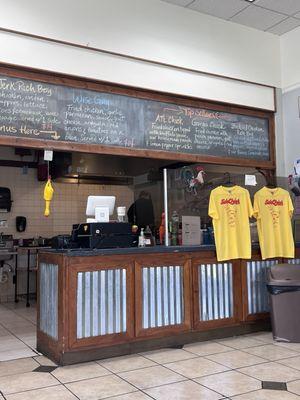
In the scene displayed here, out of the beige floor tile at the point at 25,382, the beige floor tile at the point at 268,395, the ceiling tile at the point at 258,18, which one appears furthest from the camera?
the ceiling tile at the point at 258,18

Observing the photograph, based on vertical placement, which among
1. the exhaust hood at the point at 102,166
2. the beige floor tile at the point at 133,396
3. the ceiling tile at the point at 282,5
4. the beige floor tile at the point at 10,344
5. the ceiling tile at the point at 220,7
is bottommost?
Answer: the beige floor tile at the point at 10,344

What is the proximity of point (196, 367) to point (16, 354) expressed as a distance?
1723 millimetres

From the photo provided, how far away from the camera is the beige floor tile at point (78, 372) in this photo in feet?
10.6

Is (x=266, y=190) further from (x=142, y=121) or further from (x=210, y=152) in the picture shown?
(x=142, y=121)

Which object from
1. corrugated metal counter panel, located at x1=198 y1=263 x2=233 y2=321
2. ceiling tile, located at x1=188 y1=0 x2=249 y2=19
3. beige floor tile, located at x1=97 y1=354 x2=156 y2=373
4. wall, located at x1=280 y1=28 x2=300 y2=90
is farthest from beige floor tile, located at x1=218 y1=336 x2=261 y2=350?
ceiling tile, located at x1=188 y1=0 x2=249 y2=19

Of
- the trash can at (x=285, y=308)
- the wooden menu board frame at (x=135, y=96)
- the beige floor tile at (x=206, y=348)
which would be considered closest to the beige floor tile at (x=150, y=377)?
the beige floor tile at (x=206, y=348)

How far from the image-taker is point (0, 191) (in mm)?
7422

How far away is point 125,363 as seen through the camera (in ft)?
11.8

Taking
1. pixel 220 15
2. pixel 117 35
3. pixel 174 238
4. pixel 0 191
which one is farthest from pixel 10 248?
pixel 220 15

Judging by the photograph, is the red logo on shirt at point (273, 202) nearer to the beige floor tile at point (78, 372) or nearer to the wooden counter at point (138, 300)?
the wooden counter at point (138, 300)

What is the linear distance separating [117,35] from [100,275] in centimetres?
263

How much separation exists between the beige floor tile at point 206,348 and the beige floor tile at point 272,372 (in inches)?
21.1

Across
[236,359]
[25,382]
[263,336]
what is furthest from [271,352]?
[25,382]

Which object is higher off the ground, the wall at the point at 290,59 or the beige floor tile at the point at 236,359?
the wall at the point at 290,59
